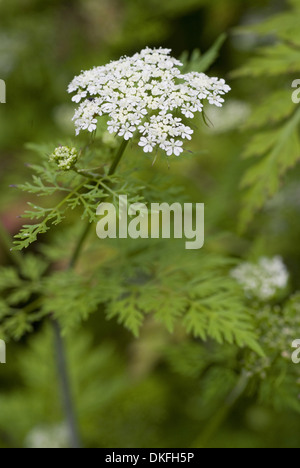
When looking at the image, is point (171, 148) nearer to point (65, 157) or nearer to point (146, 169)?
point (65, 157)

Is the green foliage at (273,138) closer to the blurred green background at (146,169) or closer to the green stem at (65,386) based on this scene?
the blurred green background at (146,169)

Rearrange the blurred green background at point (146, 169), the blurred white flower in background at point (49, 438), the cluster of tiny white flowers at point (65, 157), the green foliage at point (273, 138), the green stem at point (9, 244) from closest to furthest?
1. the cluster of tiny white flowers at point (65, 157)
2. the green stem at point (9, 244)
3. the green foliage at point (273, 138)
4. the blurred white flower in background at point (49, 438)
5. the blurred green background at point (146, 169)

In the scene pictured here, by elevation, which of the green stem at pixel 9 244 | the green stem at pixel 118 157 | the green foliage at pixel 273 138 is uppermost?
the green foliage at pixel 273 138

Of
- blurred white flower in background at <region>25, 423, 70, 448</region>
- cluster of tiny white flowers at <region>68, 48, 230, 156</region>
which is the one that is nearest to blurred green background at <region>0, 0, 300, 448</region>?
blurred white flower in background at <region>25, 423, 70, 448</region>

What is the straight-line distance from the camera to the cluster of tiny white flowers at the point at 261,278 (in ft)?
8.46

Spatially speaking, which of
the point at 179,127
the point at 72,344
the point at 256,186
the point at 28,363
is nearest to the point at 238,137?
the point at 256,186

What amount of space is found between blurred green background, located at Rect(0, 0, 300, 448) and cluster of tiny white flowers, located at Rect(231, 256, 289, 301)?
0.20 meters

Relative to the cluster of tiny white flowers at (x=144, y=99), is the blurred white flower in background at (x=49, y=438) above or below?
below

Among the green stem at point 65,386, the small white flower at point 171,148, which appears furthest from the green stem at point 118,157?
the green stem at point 65,386

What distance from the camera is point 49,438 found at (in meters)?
3.27

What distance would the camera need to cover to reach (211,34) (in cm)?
546

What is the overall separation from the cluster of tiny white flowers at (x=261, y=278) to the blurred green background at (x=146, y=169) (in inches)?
7.9
